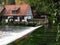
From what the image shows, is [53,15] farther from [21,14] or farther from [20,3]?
[20,3]

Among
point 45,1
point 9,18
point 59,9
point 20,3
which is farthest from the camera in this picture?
point 20,3

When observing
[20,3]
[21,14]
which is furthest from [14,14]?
[20,3]

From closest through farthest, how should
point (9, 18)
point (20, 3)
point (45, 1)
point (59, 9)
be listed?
point (59, 9)
point (45, 1)
point (9, 18)
point (20, 3)

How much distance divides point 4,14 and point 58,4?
64.1 m

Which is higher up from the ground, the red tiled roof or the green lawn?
the red tiled roof

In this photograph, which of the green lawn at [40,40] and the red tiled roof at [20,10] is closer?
the green lawn at [40,40]

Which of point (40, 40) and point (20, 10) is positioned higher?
point (20, 10)

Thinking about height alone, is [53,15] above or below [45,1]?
below

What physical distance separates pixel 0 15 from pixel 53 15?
64.6 m

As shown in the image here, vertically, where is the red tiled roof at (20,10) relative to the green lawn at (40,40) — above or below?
above

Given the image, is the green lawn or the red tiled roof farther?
the red tiled roof

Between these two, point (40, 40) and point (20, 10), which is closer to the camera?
point (40, 40)

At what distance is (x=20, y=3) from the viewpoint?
76.1 m

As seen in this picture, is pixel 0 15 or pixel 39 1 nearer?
pixel 39 1
